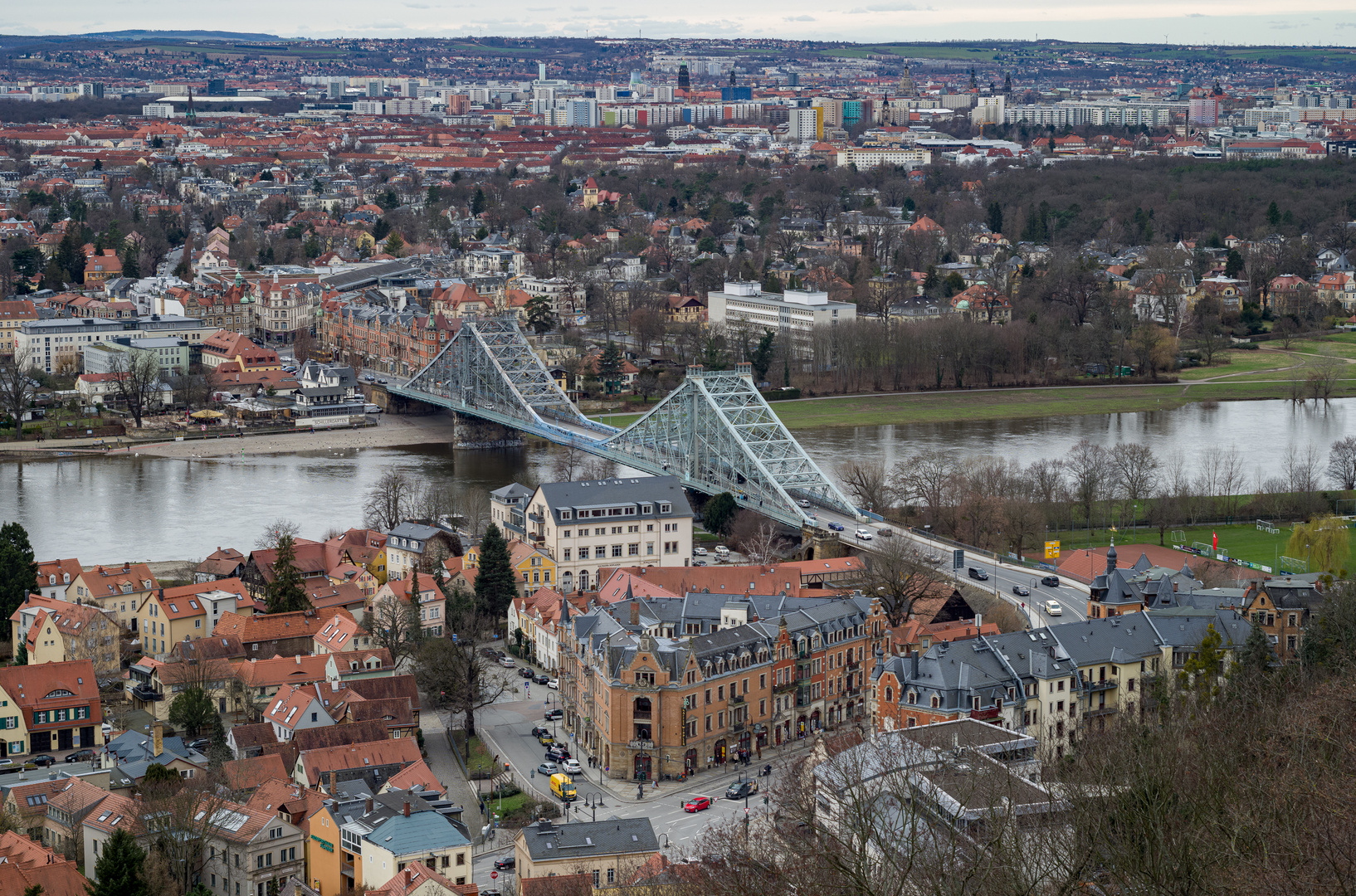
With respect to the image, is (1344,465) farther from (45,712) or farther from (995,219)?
(995,219)

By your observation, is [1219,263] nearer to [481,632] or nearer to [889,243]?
[889,243]

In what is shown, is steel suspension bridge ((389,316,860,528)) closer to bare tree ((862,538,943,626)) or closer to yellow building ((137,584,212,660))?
bare tree ((862,538,943,626))

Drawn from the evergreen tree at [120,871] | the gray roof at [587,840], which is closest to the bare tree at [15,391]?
the evergreen tree at [120,871]

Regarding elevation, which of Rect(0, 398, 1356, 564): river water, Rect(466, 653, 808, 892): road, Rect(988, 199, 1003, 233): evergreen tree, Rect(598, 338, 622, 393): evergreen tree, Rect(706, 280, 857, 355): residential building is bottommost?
Rect(466, 653, 808, 892): road

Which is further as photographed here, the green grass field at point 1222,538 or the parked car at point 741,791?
the green grass field at point 1222,538

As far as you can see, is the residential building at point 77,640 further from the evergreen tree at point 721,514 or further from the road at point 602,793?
the evergreen tree at point 721,514

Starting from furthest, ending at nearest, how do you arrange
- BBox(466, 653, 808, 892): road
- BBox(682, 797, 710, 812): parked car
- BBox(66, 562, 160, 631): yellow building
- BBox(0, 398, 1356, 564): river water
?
1. BBox(0, 398, 1356, 564): river water
2. BBox(66, 562, 160, 631): yellow building
3. BBox(682, 797, 710, 812): parked car
4. BBox(466, 653, 808, 892): road

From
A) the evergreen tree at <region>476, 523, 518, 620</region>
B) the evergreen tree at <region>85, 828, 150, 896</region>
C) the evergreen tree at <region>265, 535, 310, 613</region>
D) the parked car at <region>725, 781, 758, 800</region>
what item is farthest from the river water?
the evergreen tree at <region>85, 828, 150, 896</region>
